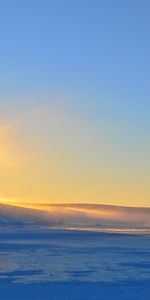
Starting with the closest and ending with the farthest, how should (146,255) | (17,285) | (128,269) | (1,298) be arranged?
(1,298) < (17,285) < (128,269) < (146,255)

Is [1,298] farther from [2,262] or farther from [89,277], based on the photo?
[2,262]

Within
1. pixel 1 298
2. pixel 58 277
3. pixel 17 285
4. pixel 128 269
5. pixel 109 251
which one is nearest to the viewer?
pixel 1 298

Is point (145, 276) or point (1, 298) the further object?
point (145, 276)

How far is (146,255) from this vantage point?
26.0 m

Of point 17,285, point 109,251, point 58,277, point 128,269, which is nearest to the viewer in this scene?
point 17,285

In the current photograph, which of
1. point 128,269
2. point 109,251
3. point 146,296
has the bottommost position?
point 146,296

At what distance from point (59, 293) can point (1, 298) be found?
154 cm

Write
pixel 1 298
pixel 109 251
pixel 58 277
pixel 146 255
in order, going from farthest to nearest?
pixel 109 251, pixel 146 255, pixel 58 277, pixel 1 298

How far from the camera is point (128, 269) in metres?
20.7

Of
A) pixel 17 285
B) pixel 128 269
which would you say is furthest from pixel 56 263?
pixel 17 285

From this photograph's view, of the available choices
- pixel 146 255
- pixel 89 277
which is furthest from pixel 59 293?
pixel 146 255

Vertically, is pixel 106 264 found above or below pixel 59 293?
above

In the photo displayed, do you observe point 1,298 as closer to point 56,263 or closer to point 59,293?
point 59,293

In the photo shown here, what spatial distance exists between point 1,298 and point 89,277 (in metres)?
3.99
